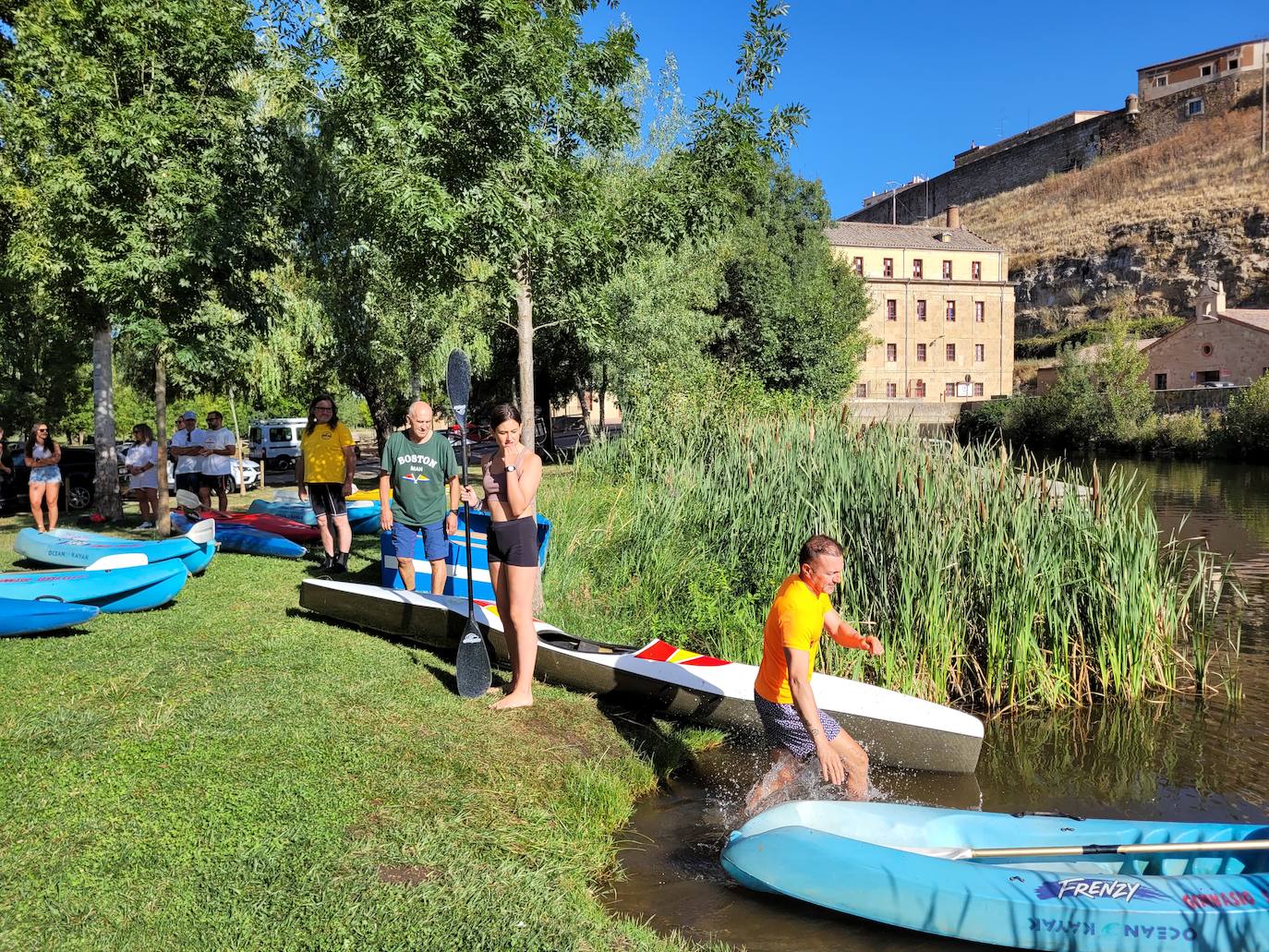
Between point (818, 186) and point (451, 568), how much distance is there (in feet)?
109

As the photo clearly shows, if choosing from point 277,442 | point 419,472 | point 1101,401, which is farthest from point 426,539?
point 1101,401

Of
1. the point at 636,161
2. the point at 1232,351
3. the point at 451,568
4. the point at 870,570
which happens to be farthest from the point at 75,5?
the point at 1232,351

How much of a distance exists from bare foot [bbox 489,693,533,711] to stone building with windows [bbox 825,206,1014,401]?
171 ft

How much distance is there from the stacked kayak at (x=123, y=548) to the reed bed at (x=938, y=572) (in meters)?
3.60

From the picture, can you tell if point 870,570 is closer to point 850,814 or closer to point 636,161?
point 850,814

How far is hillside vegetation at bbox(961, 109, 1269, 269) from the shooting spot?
222 feet

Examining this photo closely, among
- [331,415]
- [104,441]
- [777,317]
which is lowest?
[104,441]

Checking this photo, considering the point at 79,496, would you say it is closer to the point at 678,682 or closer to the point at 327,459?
the point at 327,459

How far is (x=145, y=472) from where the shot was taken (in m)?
12.9

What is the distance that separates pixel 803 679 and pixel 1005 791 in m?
2.61

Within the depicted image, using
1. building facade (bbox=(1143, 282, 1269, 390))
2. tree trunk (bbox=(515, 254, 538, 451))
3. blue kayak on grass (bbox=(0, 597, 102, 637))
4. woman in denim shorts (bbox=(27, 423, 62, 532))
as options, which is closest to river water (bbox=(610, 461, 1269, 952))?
tree trunk (bbox=(515, 254, 538, 451))

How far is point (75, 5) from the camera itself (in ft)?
32.3

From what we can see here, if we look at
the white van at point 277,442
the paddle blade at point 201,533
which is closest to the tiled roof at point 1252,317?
the white van at point 277,442

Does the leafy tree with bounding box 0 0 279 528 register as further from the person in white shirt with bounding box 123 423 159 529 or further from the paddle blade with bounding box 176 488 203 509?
the person in white shirt with bounding box 123 423 159 529
